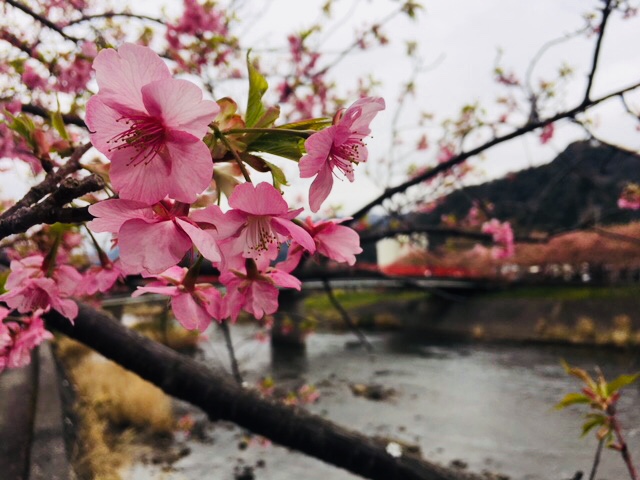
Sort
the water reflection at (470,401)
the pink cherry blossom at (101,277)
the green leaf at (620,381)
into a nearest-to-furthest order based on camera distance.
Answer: the pink cherry blossom at (101,277), the green leaf at (620,381), the water reflection at (470,401)

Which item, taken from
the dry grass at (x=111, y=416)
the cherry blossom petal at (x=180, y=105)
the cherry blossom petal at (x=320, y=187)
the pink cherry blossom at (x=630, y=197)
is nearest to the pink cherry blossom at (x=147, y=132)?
the cherry blossom petal at (x=180, y=105)

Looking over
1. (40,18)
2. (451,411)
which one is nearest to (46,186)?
(40,18)

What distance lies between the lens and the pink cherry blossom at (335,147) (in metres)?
0.42

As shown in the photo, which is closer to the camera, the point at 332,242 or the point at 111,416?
the point at 332,242

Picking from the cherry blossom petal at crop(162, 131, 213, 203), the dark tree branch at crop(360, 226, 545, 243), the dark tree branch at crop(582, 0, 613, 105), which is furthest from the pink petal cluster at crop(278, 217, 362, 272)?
the dark tree branch at crop(360, 226, 545, 243)

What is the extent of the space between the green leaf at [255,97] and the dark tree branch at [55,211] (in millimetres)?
157

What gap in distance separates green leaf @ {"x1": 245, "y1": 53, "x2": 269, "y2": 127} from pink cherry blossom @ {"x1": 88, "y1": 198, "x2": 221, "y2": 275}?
0.12m

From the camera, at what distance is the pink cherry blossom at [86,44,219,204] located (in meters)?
0.38

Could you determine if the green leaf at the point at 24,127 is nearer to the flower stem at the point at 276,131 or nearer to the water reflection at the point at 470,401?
the flower stem at the point at 276,131

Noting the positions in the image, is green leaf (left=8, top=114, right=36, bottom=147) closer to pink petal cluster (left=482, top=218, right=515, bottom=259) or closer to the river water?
the river water

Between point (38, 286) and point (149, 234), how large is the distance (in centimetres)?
30

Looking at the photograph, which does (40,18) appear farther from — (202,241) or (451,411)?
(451,411)

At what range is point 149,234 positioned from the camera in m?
0.40

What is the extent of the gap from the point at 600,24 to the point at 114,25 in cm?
238
